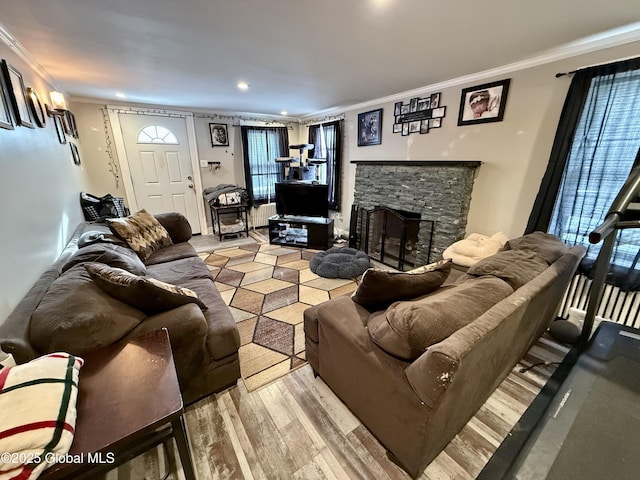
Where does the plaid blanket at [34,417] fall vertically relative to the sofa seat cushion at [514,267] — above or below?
below

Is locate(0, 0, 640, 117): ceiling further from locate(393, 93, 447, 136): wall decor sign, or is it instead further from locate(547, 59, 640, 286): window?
locate(547, 59, 640, 286): window

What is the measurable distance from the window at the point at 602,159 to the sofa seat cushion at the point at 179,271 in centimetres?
319

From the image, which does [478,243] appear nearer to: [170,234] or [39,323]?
[39,323]

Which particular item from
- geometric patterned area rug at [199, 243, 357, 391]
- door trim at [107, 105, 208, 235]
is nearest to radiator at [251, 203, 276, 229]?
door trim at [107, 105, 208, 235]

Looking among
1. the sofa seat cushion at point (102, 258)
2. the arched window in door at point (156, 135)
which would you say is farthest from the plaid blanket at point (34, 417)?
the arched window in door at point (156, 135)

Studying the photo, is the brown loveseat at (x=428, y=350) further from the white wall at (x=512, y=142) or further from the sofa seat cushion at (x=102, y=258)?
the sofa seat cushion at (x=102, y=258)

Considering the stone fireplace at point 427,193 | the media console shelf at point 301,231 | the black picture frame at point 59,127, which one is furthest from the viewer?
the media console shelf at point 301,231

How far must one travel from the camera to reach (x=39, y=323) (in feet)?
3.57

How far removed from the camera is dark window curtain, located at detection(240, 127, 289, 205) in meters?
5.11

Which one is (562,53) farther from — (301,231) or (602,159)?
(301,231)

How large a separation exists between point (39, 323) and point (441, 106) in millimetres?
3759

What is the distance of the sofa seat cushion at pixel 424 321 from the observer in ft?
3.38

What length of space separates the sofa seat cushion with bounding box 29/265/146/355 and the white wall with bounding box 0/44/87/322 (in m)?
0.32

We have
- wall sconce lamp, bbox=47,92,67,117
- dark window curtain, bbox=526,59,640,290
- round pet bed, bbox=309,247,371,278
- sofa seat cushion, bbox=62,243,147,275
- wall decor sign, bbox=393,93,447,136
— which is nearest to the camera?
sofa seat cushion, bbox=62,243,147,275
